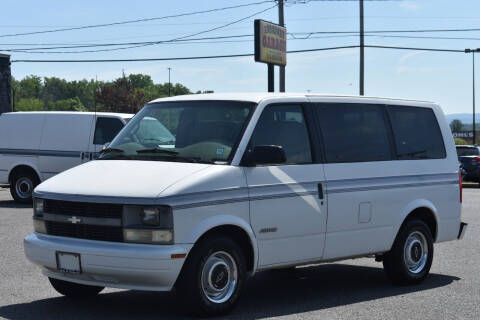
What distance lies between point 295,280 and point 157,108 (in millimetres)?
2614

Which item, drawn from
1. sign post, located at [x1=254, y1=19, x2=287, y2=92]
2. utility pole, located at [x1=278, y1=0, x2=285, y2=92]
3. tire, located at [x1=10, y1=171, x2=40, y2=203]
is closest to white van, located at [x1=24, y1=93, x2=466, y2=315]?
tire, located at [x1=10, y1=171, x2=40, y2=203]

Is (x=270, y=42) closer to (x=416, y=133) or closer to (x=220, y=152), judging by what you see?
(x=416, y=133)

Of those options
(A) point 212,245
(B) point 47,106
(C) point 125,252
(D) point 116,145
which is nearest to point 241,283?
(A) point 212,245

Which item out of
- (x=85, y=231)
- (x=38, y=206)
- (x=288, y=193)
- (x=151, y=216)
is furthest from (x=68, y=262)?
(x=288, y=193)

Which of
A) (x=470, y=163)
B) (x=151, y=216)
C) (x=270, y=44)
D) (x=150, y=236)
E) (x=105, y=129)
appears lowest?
(x=470, y=163)

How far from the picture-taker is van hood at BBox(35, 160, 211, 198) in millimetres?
6844

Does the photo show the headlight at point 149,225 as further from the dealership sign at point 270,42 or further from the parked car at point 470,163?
the dealership sign at point 270,42

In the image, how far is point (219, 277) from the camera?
282 inches

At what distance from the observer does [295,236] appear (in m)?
7.84

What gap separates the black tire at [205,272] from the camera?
688cm

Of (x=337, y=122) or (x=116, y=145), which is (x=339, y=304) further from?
(x=116, y=145)

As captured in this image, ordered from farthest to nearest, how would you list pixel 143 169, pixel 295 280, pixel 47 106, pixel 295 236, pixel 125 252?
pixel 47 106 → pixel 295 280 → pixel 295 236 → pixel 143 169 → pixel 125 252

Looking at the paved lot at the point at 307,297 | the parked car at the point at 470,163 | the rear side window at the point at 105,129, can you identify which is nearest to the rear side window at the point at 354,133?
the paved lot at the point at 307,297

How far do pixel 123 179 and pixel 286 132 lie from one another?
1.77m
